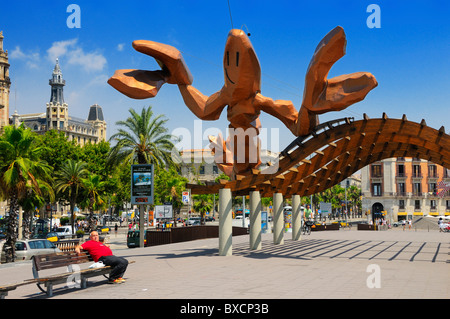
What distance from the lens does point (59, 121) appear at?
459 ft

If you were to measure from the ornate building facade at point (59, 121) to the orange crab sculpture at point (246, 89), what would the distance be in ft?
398

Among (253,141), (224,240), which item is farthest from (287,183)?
(224,240)

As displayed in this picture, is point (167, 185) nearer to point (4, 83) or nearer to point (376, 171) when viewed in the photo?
point (376, 171)

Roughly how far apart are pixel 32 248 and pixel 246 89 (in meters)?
13.4

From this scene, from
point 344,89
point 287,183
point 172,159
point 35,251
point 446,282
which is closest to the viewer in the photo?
point 446,282

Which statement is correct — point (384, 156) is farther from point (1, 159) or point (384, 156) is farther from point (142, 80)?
point (1, 159)

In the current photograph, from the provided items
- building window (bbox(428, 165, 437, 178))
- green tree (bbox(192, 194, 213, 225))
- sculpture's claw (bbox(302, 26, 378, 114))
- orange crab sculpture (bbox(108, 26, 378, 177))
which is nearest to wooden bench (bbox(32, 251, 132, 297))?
orange crab sculpture (bbox(108, 26, 378, 177))

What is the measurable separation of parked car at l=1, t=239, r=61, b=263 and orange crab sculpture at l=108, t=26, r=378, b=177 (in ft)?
31.9

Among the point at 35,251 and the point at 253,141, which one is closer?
the point at 253,141

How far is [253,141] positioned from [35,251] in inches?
474

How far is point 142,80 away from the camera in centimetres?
1775

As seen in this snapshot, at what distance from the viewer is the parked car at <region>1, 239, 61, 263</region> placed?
2184cm

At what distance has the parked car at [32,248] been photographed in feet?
71.7

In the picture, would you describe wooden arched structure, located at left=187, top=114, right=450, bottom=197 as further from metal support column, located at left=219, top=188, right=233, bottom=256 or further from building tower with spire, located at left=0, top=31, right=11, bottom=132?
building tower with spire, located at left=0, top=31, right=11, bottom=132
